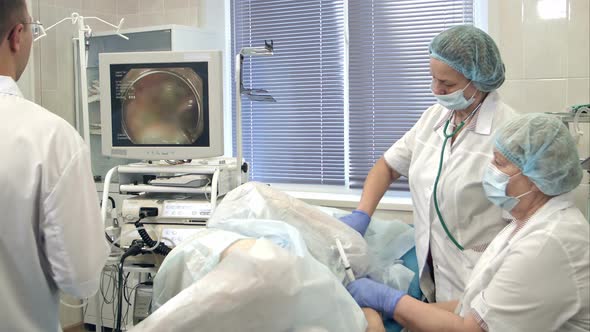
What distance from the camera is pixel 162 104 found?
203 cm

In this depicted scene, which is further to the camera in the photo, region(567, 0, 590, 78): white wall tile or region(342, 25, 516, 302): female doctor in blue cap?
region(567, 0, 590, 78): white wall tile

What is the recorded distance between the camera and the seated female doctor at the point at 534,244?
110cm

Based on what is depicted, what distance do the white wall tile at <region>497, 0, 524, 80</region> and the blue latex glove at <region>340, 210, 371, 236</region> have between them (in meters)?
1.05

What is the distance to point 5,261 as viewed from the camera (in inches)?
43.4

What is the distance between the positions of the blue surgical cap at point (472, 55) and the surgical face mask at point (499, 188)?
401 mm

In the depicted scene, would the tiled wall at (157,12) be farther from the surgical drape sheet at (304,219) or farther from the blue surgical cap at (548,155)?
the blue surgical cap at (548,155)

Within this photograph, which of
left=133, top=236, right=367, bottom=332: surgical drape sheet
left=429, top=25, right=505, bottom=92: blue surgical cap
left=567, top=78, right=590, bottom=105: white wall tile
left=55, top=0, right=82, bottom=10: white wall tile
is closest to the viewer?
left=133, top=236, right=367, bottom=332: surgical drape sheet

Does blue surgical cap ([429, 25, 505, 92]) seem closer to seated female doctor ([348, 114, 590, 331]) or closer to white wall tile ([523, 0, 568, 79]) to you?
seated female doctor ([348, 114, 590, 331])

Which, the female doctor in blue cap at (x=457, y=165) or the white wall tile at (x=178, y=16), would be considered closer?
the female doctor in blue cap at (x=457, y=165)

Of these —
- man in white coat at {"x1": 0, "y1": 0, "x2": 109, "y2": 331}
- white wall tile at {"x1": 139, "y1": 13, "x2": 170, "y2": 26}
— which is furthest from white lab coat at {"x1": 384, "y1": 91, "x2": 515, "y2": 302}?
white wall tile at {"x1": 139, "y1": 13, "x2": 170, "y2": 26}

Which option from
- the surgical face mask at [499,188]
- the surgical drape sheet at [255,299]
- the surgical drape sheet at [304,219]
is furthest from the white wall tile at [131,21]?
the surgical face mask at [499,188]

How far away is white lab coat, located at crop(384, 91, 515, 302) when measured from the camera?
5.17 ft

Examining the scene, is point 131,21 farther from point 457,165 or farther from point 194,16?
point 457,165

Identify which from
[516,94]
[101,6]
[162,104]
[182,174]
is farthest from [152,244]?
[101,6]
